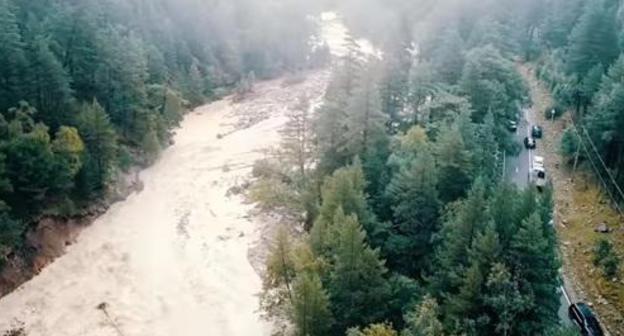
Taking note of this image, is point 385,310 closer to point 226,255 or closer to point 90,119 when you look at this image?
point 226,255

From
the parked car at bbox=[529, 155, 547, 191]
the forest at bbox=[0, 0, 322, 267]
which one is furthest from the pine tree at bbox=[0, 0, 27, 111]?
the parked car at bbox=[529, 155, 547, 191]

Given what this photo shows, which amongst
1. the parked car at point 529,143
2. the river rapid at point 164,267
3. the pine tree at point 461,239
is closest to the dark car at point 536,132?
the parked car at point 529,143

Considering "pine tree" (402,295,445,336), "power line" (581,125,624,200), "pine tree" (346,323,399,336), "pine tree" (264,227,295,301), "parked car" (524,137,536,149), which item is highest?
"pine tree" (402,295,445,336)

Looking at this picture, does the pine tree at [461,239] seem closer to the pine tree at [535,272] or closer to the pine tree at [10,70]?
the pine tree at [535,272]

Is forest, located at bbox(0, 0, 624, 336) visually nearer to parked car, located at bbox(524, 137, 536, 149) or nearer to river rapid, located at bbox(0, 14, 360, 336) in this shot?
parked car, located at bbox(524, 137, 536, 149)

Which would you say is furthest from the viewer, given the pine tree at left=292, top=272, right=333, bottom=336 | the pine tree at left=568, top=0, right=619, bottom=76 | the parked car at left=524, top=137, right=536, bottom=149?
the pine tree at left=568, top=0, right=619, bottom=76

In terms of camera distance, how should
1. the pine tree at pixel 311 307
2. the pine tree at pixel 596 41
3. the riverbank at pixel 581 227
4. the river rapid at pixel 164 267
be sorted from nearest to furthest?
the pine tree at pixel 311 307, the riverbank at pixel 581 227, the river rapid at pixel 164 267, the pine tree at pixel 596 41
